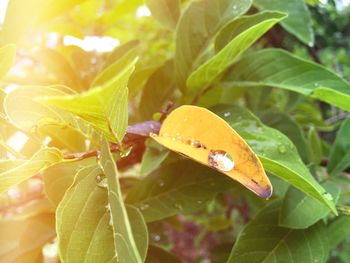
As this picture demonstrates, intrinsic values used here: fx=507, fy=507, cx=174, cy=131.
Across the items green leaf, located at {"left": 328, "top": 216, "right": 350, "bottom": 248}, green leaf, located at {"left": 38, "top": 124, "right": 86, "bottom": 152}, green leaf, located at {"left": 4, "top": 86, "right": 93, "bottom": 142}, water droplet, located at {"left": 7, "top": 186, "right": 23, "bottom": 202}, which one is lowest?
water droplet, located at {"left": 7, "top": 186, "right": 23, "bottom": 202}

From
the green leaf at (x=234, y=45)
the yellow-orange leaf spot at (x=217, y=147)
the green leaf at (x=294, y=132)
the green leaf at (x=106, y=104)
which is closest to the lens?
the green leaf at (x=106, y=104)

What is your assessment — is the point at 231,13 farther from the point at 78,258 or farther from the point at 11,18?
the point at 78,258

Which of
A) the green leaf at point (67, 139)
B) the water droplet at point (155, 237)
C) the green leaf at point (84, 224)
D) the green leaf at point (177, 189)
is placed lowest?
the water droplet at point (155, 237)

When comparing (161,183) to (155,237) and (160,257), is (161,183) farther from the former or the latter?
(155,237)

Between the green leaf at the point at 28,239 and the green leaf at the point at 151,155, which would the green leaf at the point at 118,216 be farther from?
the green leaf at the point at 28,239

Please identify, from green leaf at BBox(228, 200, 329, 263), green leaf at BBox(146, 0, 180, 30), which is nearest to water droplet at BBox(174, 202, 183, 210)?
green leaf at BBox(228, 200, 329, 263)

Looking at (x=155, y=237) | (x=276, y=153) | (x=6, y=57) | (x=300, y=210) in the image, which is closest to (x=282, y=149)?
(x=276, y=153)

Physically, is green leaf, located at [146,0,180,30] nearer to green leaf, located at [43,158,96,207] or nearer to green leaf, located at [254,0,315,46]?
green leaf, located at [254,0,315,46]

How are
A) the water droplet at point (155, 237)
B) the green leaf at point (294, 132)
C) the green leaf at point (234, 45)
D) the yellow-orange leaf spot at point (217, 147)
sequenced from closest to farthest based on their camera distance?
1. the yellow-orange leaf spot at point (217, 147)
2. the green leaf at point (234, 45)
3. the green leaf at point (294, 132)
4. the water droplet at point (155, 237)

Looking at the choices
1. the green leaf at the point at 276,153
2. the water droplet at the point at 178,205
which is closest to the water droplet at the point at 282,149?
the green leaf at the point at 276,153
